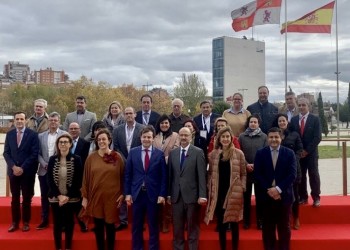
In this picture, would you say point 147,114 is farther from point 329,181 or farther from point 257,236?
point 329,181

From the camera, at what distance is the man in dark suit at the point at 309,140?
6.36 meters

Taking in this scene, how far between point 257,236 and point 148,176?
6.46ft

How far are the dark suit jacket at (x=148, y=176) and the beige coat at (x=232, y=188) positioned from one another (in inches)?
26.6

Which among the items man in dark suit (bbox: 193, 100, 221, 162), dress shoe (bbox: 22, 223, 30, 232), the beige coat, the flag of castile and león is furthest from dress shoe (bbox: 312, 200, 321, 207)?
the flag of castile and león

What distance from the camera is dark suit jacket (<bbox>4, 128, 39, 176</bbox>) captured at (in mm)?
6121

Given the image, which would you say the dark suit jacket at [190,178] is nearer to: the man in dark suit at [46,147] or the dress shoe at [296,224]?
the dress shoe at [296,224]

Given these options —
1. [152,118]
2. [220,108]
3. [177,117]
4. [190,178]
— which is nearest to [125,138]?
[152,118]

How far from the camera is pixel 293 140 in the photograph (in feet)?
→ 19.8

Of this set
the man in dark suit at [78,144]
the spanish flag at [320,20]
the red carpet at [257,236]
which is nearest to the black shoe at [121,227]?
the red carpet at [257,236]

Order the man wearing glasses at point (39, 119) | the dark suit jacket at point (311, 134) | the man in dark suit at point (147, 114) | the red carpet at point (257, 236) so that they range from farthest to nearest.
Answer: the man in dark suit at point (147, 114), the man wearing glasses at point (39, 119), the dark suit jacket at point (311, 134), the red carpet at point (257, 236)

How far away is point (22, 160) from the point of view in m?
6.14

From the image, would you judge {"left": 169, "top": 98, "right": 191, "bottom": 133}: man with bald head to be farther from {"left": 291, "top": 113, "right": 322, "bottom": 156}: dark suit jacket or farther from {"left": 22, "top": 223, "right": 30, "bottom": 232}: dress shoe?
{"left": 22, "top": 223, "right": 30, "bottom": 232}: dress shoe

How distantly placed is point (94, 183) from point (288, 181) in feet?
9.04

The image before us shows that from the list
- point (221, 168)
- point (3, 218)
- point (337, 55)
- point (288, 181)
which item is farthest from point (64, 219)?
point (337, 55)
